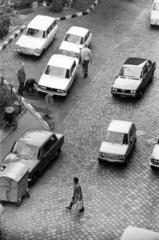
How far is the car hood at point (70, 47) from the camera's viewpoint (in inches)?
1866

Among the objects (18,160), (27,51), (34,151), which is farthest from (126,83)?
(18,160)

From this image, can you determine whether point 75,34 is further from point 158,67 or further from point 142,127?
point 142,127

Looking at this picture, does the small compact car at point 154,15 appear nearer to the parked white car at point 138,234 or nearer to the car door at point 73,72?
the car door at point 73,72

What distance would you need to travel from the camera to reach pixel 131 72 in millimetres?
44438

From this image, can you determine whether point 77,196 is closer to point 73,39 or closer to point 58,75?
point 58,75

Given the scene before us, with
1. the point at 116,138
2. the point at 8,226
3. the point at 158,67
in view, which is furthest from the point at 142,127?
the point at 8,226

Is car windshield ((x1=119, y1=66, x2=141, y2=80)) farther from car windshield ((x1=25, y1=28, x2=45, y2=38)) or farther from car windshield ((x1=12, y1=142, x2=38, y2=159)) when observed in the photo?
car windshield ((x1=12, y1=142, x2=38, y2=159))

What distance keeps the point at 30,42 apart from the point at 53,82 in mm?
4997

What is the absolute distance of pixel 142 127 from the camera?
4116 cm

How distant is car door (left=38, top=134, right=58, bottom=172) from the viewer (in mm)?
36506

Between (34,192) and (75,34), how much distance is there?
50.7ft

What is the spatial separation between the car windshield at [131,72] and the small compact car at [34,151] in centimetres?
787

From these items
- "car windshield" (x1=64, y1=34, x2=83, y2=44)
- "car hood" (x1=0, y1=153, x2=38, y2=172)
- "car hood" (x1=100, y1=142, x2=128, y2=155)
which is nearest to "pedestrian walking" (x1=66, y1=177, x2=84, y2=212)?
"car hood" (x1=0, y1=153, x2=38, y2=172)

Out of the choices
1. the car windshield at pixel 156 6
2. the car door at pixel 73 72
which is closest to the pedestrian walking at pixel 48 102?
the car door at pixel 73 72
